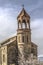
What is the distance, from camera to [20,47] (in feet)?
165

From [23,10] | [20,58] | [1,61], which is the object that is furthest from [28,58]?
[23,10]

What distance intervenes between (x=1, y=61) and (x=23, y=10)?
9001 mm

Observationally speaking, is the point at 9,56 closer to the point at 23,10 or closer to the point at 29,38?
the point at 29,38

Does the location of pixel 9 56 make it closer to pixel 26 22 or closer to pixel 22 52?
pixel 22 52

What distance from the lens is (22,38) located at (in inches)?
1982

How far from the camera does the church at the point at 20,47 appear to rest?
163 feet

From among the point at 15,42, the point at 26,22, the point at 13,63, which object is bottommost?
the point at 13,63

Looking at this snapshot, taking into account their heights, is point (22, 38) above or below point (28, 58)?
above

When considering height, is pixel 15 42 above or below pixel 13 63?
above

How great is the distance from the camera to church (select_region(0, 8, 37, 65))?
1959 inches

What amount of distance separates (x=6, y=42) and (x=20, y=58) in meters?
4.20

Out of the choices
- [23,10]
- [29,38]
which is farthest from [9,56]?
[23,10]

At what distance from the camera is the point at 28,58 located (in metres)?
49.9

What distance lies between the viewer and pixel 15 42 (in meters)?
50.9
